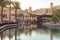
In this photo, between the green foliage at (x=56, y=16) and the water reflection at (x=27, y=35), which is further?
the green foliage at (x=56, y=16)

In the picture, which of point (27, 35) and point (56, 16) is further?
point (56, 16)

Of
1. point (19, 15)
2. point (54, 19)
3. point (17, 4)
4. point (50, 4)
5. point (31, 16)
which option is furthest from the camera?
point (50, 4)

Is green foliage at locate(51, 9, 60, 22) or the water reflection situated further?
green foliage at locate(51, 9, 60, 22)

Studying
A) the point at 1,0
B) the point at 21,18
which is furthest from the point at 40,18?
the point at 1,0

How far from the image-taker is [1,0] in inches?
1425

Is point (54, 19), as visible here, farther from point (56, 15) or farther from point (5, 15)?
point (5, 15)

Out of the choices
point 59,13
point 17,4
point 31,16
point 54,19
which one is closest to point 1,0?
point 17,4

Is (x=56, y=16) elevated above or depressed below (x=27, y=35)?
below

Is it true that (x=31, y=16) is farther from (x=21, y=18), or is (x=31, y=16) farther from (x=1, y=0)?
(x=1, y=0)

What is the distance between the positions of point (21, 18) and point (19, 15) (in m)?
4.39

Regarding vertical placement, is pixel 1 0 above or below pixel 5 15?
above

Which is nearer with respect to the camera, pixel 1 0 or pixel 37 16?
pixel 1 0

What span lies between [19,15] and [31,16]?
1848cm

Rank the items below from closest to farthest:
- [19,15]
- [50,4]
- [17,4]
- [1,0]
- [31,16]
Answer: [1,0] → [17,4] → [19,15] → [31,16] → [50,4]
